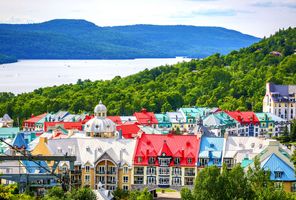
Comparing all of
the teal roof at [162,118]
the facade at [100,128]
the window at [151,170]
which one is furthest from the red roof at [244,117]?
the window at [151,170]

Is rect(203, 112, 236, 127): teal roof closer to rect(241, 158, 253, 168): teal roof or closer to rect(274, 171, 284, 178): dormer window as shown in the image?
rect(241, 158, 253, 168): teal roof

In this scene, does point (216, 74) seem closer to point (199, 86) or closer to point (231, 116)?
point (199, 86)

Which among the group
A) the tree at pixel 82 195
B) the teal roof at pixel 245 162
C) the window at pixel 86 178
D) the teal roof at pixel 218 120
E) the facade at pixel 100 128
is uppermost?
the facade at pixel 100 128

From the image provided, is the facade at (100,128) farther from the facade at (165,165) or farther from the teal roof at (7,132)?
the teal roof at (7,132)

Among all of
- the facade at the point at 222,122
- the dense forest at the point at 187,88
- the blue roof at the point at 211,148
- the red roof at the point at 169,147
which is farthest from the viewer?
the dense forest at the point at 187,88

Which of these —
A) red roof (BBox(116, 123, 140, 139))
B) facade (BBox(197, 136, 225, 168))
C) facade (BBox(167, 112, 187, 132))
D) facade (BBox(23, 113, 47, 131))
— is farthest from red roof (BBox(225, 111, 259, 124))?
facade (BBox(197, 136, 225, 168))

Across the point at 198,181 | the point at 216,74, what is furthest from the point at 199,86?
the point at 198,181

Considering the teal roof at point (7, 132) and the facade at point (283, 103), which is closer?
the teal roof at point (7, 132)

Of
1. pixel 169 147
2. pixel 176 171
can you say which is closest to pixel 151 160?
pixel 169 147
